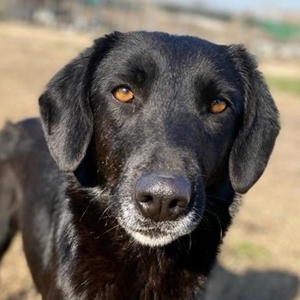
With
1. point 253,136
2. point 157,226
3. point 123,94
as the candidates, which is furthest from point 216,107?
point 157,226

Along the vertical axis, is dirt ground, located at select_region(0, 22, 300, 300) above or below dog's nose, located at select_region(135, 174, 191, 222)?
below

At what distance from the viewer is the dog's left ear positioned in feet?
11.8

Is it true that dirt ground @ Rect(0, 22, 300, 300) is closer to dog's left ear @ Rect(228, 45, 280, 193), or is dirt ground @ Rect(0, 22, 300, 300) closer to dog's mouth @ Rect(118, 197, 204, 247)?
dog's left ear @ Rect(228, 45, 280, 193)

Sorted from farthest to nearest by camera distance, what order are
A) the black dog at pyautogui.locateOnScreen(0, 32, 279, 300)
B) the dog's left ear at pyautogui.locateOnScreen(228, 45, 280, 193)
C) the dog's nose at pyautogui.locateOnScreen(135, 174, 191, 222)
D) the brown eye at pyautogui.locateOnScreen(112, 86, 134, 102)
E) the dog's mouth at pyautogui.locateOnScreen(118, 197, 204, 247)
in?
the dog's left ear at pyautogui.locateOnScreen(228, 45, 280, 193) < the brown eye at pyautogui.locateOnScreen(112, 86, 134, 102) < the black dog at pyautogui.locateOnScreen(0, 32, 279, 300) < the dog's mouth at pyautogui.locateOnScreen(118, 197, 204, 247) < the dog's nose at pyautogui.locateOnScreen(135, 174, 191, 222)

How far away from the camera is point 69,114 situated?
3496 mm

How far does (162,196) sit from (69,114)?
0.95 meters

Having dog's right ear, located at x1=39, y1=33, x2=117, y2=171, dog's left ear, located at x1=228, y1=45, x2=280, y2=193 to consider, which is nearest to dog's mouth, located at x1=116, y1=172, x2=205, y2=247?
dog's right ear, located at x1=39, y1=33, x2=117, y2=171

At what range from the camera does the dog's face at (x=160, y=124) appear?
3027 millimetres

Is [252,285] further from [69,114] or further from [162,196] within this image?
[162,196]

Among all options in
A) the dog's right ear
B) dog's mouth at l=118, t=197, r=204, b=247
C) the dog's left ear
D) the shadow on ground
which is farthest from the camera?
the shadow on ground

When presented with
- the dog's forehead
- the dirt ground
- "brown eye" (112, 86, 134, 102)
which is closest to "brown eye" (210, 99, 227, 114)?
the dog's forehead

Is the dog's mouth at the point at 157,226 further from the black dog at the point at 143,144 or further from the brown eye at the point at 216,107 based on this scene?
the brown eye at the point at 216,107

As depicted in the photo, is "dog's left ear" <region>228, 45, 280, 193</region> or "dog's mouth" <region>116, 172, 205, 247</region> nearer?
"dog's mouth" <region>116, 172, 205, 247</region>

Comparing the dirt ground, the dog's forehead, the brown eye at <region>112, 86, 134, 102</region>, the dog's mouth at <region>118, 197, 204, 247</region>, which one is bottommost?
the dirt ground
